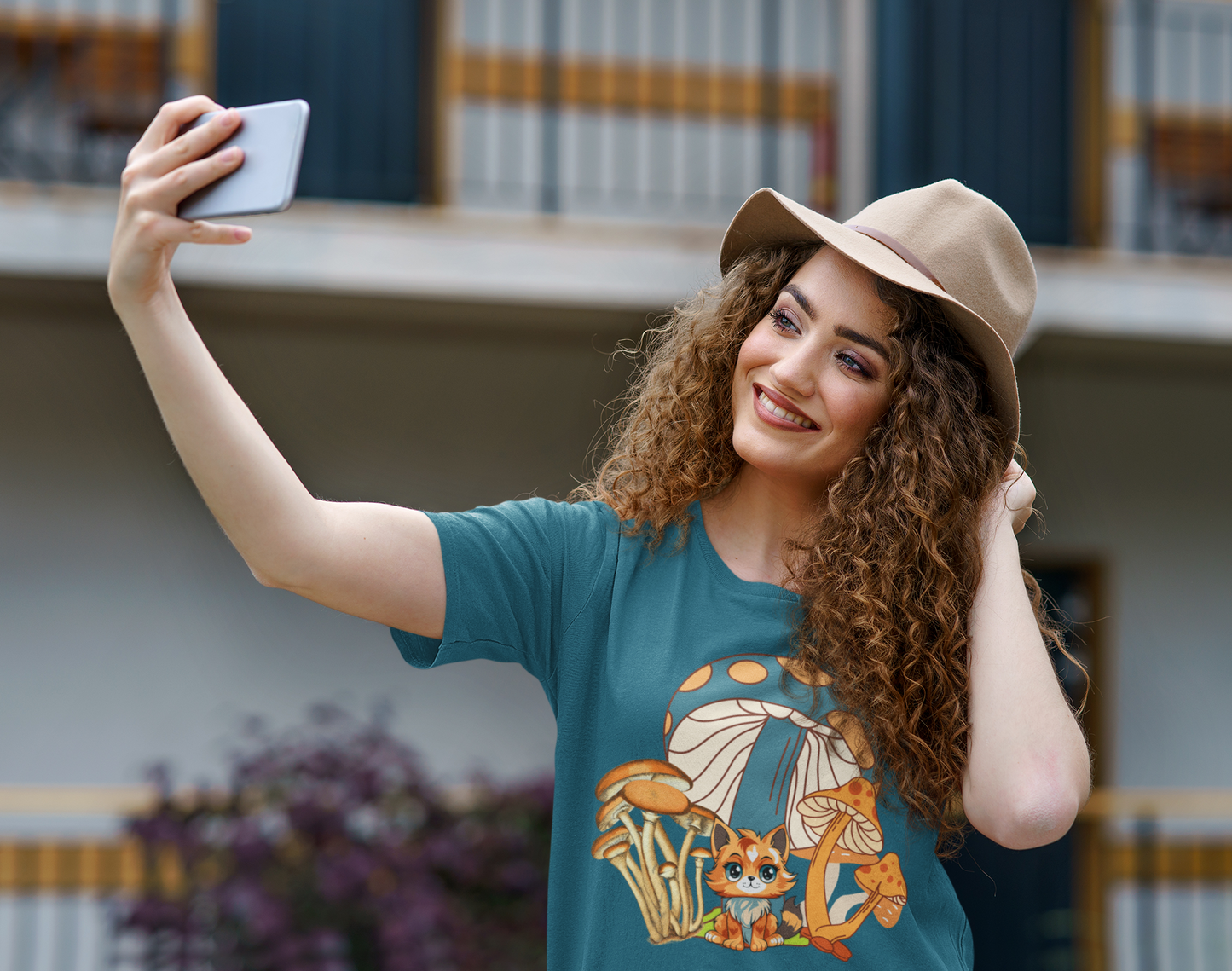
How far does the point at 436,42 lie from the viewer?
5.43 meters

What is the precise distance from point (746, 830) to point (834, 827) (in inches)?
4.1

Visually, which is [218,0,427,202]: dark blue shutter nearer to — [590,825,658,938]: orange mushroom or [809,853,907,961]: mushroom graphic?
[590,825,658,938]: orange mushroom

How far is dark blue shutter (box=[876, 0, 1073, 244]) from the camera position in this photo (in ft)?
17.4

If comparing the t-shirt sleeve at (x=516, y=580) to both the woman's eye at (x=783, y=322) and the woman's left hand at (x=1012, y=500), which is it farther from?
the woman's left hand at (x=1012, y=500)

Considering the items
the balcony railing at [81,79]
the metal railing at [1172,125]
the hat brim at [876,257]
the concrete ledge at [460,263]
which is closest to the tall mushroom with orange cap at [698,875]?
the hat brim at [876,257]

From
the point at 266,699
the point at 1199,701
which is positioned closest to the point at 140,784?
the point at 266,699

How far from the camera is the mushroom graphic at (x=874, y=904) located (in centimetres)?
139

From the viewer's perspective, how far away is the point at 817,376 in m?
1.53

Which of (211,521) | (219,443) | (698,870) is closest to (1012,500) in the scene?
(698,870)

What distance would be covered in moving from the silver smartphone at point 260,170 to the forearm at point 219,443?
10cm

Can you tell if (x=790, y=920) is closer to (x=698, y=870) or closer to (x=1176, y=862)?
(x=698, y=870)

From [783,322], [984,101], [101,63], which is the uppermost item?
[101,63]

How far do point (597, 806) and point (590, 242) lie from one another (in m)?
3.53

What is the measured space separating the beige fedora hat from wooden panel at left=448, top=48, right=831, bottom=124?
15.1 feet
